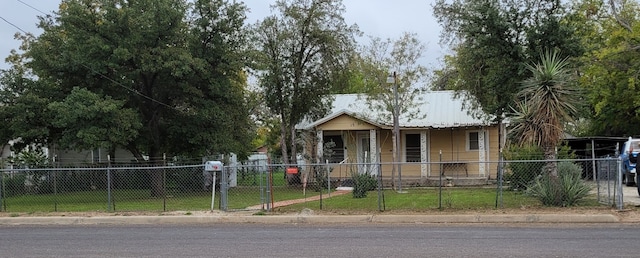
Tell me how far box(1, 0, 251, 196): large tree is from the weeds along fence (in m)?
1.54

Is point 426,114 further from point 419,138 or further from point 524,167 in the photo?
point 524,167

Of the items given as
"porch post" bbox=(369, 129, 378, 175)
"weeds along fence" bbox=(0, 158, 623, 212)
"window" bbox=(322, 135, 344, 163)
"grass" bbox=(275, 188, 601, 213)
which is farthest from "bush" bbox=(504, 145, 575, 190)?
"window" bbox=(322, 135, 344, 163)

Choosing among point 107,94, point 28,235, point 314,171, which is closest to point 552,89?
point 314,171

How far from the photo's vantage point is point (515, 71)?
20.9m

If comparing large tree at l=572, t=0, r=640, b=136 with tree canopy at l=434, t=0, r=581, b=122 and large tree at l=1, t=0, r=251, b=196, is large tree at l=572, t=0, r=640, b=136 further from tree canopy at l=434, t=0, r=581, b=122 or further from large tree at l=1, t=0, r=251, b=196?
large tree at l=1, t=0, r=251, b=196

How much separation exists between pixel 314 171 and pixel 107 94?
860 centimetres

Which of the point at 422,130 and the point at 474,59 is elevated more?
the point at 474,59

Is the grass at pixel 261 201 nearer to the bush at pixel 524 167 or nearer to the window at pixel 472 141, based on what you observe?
the bush at pixel 524 167

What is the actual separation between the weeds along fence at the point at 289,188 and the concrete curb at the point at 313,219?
988 millimetres

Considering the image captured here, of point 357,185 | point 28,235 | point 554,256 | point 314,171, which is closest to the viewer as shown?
point 554,256

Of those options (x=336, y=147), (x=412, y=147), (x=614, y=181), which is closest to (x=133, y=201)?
(x=336, y=147)

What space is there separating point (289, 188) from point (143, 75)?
7836mm

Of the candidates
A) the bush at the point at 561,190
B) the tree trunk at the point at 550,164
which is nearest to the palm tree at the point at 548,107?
the tree trunk at the point at 550,164

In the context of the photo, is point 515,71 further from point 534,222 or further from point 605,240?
point 605,240
